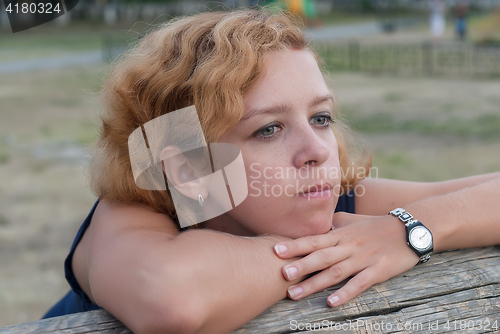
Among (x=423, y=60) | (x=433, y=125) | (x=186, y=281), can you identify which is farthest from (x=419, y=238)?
(x=423, y=60)

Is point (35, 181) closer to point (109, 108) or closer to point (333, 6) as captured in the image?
point (109, 108)

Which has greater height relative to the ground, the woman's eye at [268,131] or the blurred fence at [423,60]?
the woman's eye at [268,131]

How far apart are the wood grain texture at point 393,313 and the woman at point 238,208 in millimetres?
42

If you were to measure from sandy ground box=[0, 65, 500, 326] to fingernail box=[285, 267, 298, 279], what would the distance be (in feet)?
4.14

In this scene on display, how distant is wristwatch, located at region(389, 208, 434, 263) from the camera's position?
1.75 meters

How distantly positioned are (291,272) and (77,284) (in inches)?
48.4

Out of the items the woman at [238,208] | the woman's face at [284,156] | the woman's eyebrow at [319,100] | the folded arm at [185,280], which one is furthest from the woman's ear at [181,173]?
the woman's eyebrow at [319,100]

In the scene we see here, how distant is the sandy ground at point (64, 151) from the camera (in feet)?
16.4

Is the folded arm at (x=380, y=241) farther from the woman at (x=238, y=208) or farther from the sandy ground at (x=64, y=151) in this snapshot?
the sandy ground at (x=64, y=151)

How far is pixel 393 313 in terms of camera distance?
153cm

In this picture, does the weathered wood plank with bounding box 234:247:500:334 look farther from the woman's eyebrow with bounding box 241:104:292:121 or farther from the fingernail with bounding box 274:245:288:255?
the woman's eyebrow with bounding box 241:104:292:121

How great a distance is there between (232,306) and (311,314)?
0.25 metres

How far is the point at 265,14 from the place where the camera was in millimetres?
2229

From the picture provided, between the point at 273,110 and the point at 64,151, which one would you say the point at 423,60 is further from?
the point at 273,110
